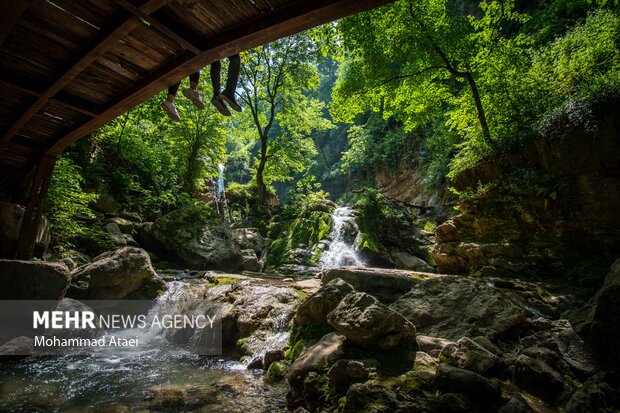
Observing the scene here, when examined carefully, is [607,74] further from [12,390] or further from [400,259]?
[12,390]

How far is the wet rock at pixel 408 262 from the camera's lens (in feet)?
44.3

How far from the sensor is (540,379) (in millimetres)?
3029

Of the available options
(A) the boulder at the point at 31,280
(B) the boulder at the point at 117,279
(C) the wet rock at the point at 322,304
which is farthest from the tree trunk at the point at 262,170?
(C) the wet rock at the point at 322,304

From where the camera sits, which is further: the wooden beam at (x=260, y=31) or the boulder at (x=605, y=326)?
the boulder at (x=605, y=326)

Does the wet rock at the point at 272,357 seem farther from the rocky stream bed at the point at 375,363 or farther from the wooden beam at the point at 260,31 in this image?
the wooden beam at the point at 260,31

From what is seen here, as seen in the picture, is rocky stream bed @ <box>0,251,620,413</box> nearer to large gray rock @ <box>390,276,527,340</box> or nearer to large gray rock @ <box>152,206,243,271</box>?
large gray rock @ <box>390,276,527,340</box>

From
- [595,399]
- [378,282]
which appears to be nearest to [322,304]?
[378,282]

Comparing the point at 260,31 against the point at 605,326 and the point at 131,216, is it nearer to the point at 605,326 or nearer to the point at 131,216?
the point at 605,326

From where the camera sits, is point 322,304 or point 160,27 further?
point 322,304

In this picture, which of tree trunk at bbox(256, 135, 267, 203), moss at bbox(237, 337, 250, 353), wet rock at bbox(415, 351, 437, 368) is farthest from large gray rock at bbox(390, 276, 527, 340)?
tree trunk at bbox(256, 135, 267, 203)

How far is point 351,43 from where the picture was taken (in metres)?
12.4

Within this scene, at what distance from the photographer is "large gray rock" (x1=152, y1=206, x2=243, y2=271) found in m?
11.7

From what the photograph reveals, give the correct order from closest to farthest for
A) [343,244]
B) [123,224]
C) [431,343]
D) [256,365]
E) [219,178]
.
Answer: [431,343] → [256,365] → [123,224] → [343,244] → [219,178]

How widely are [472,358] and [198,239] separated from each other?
10901 millimetres
